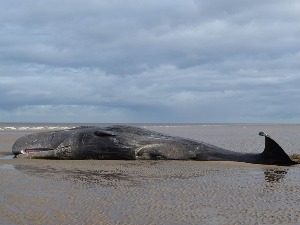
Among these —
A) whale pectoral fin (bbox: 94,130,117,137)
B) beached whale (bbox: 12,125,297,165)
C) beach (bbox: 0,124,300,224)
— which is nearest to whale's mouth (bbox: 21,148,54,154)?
beached whale (bbox: 12,125,297,165)

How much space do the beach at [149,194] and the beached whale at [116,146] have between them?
1.52 metres

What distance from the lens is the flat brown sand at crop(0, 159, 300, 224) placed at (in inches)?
161

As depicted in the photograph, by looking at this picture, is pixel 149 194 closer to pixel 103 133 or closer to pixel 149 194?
pixel 149 194

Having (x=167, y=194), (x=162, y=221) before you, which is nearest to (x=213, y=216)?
(x=162, y=221)

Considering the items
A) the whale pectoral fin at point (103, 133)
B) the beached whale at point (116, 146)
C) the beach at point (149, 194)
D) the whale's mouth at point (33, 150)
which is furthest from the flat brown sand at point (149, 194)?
the whale's mouth at point (33, 150)

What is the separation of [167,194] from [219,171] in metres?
2.45

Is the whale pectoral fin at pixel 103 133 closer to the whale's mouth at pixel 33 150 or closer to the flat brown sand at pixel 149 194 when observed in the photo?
the whale's mouth at pixel 33 150

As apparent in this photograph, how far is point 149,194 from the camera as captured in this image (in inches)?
204

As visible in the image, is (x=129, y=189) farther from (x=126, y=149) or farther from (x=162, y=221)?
(x=126, y=149)

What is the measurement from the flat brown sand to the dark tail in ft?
1.51

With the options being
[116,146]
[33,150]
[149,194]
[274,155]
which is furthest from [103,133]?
[149,194]

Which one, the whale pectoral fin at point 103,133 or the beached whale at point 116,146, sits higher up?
the whale pectoral fin at point 103,133

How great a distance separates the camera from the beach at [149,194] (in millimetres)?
4078

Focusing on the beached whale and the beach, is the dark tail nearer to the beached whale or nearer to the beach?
the beach
